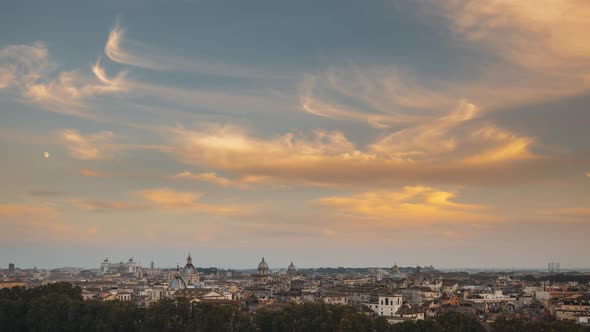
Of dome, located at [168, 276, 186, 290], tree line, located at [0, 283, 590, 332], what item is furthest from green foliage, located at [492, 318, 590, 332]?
dome, located at [168, 276, 186, 290]

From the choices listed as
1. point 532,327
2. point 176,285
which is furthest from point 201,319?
point 176,285

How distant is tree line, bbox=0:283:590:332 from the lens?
178 ft

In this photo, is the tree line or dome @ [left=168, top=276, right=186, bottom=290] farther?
dome @ [left=168, top=276, right=186, bottom=290]

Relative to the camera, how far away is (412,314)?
85.1 meters

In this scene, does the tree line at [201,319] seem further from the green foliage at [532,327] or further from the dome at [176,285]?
the dome at [176,285]

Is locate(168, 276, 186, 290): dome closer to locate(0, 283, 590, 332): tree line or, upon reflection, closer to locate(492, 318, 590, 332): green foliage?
locate(0, 283, 590, 332): tree line

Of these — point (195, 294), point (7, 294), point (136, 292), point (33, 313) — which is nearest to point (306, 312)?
point (33, 313)

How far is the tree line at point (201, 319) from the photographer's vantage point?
54188 mm

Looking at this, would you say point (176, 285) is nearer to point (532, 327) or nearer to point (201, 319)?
point (201, 319)

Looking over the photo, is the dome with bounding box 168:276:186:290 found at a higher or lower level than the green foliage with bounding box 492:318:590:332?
lower

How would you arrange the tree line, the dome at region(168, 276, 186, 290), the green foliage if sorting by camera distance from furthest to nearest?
the dome at region(168, 276, 186, 290)
the tree line
the green foliage

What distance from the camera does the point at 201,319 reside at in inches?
2457

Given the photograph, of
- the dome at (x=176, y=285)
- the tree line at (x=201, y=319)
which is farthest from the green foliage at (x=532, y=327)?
the dome at (x=176, y=285)

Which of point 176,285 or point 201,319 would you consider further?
point 176,285
